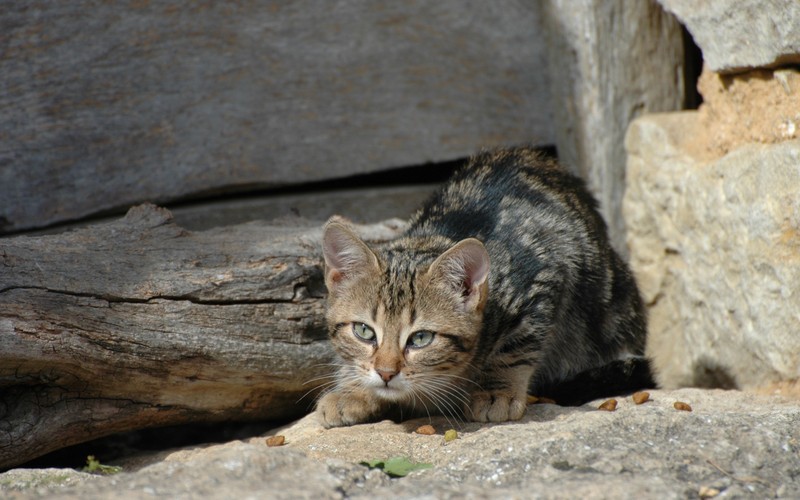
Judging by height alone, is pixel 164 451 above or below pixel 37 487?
below

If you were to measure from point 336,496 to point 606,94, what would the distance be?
3612mm

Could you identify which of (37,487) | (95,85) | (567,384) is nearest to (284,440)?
(37,487)

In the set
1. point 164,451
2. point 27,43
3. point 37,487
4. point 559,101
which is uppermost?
point 27,43

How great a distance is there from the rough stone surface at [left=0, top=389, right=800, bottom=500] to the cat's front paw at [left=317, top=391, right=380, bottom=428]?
15 cm

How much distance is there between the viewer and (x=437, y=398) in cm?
398

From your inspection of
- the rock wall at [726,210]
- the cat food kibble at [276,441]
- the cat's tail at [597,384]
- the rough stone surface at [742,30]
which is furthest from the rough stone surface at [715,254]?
the cat food kibble at [276,441]

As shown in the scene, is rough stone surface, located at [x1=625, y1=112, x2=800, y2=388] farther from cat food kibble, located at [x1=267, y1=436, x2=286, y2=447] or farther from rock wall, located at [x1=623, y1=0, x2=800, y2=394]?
cat food kibble, located at [x1=267, y1=436, x2=286, y2=447]

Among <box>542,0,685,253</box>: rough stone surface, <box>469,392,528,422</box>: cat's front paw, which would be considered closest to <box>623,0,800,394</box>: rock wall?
<box>542,0,685,253</box>: rough stone surface

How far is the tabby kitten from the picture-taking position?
389 cm

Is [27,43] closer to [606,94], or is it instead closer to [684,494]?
[606,94]

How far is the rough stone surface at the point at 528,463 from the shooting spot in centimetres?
282

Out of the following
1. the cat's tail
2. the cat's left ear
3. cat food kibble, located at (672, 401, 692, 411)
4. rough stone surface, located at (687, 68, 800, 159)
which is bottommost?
the cat's tail

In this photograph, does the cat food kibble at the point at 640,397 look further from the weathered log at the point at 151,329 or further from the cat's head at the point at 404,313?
the weathered log at the point at 151,329

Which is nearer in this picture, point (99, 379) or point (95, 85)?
point (99, 379)
